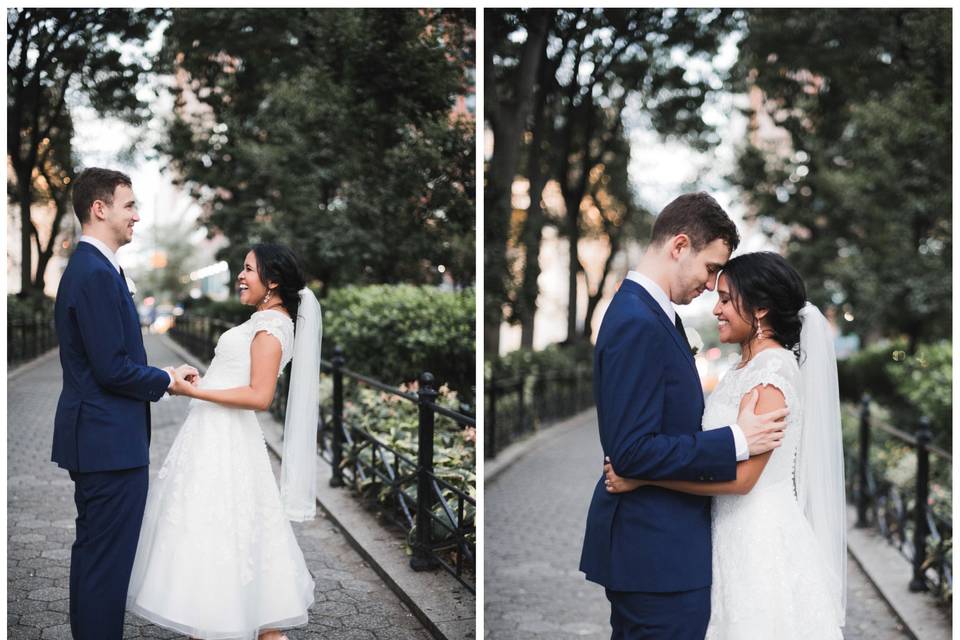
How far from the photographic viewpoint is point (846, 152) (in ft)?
38.0

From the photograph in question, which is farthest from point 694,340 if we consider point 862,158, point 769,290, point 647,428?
point 862,158

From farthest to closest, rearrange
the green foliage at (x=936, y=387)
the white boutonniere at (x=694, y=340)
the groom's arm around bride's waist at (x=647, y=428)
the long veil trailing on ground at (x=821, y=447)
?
1. the green foliage at (x=936, y=387)
2. the white boutonniere at (x=694, y=340)
3. the long veil trailing on ground at (x=821, y=447)
4. the groom's arm around bride's waist at (x=647, y=428)

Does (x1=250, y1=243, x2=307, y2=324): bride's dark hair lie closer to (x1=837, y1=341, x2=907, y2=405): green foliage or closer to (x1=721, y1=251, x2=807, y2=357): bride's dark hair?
(x1=721, y1=251, x2=807, y2=357): bride's dark hair

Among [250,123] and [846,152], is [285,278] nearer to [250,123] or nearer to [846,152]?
[250,123]

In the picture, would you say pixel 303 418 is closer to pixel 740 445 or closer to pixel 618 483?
pixel 618 483

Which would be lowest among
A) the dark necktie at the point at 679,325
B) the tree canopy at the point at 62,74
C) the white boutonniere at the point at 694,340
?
the white boutonniere at the point at 694,340

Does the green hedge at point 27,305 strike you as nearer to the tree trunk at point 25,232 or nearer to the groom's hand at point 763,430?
the tree trunk at point 25,232

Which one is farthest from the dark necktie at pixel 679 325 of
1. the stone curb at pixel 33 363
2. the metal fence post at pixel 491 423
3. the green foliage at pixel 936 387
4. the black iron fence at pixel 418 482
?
the green foliage at pixel 936 387

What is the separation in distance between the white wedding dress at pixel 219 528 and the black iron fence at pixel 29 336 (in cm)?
65

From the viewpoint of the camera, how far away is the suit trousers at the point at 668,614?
2354 millimetres

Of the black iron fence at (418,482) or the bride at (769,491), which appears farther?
the black iron fence at (418,482)

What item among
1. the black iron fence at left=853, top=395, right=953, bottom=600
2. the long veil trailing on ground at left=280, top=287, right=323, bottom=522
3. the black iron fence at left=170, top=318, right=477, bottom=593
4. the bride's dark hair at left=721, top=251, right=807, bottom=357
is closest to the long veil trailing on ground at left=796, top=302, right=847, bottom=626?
the bride's dark hair at left=721, top=251, right=807, bottom=357

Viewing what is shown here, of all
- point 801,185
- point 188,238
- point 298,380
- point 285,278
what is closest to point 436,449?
point 298,380

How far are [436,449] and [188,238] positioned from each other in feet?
4.62
